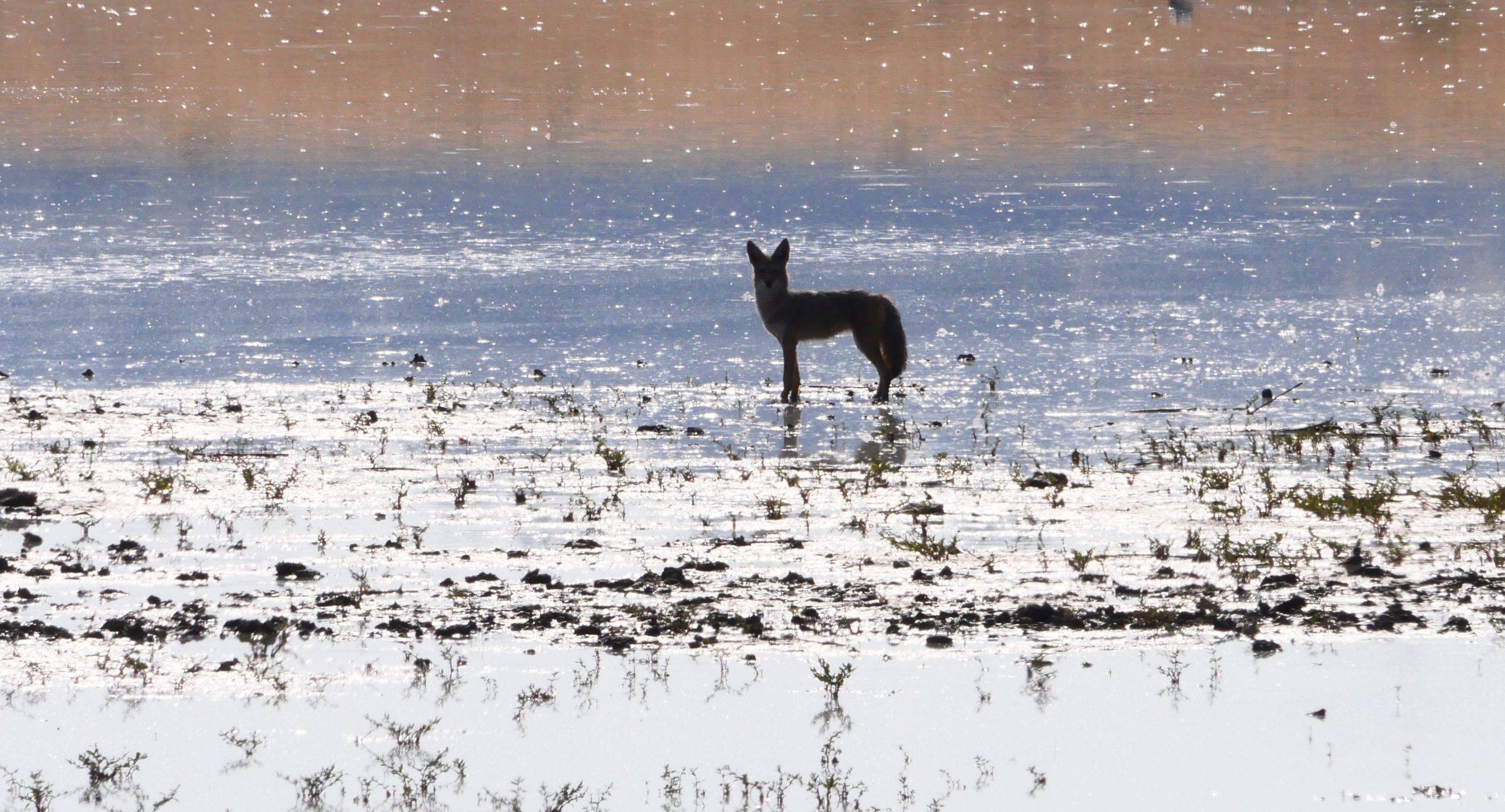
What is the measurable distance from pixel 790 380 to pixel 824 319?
70cm

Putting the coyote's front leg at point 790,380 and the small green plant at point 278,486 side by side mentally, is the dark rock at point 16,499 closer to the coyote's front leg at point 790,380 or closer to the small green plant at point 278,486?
the small green plant at point 278,486

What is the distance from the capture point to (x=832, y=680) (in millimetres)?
6117

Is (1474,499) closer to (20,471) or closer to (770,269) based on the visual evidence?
(770,269)

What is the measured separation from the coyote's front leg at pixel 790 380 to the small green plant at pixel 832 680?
23.4ft

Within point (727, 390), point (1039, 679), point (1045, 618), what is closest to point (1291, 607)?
point (1045, 618)

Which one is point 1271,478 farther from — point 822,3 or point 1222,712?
point 822,3

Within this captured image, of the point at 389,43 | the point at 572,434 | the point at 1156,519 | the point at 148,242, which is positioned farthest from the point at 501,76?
the point at 1156,519

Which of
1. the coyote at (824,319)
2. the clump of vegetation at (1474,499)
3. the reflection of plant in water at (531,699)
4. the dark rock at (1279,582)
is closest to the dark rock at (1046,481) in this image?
the clump of vegetation at (1474,499)

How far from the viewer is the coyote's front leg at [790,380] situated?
13.4 m

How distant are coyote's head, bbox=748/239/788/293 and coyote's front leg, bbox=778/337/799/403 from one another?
2.16 ft

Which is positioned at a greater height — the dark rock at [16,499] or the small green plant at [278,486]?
the small green plant at [278,486]

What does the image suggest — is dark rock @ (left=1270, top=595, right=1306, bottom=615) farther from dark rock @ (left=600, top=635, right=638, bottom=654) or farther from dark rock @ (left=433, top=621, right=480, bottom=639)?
dark rock @ (left=433, top=621, right=480, bottom=639)

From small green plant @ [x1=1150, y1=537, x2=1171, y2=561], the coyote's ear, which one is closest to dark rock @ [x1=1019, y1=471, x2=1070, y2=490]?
small green plant @ [x1=1150, y1=537, x2=1171, y2=561]

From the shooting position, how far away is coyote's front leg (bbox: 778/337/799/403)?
13398 millimetres
